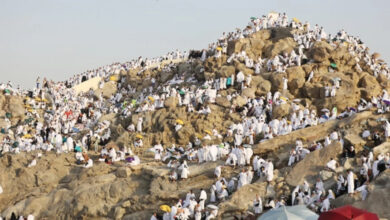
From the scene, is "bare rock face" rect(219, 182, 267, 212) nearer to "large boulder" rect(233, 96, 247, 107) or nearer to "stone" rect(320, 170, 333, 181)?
"stone" rect(320, 170, 333, 181)

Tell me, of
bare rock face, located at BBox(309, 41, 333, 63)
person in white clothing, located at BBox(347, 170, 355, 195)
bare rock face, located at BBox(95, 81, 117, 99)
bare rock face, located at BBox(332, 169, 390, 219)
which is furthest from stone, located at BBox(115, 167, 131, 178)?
bare rock face, located at BBox(95, 81, 117, 99)

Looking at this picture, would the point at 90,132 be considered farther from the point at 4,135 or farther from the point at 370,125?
the point at 370,125

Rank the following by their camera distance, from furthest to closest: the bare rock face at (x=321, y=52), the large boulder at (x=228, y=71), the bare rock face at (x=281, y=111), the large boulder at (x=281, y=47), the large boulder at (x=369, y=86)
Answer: the large boulder at (x=281, y=47), the large boulder at (x=228, y=71), the bare rock face at (x=321, y=52), the large boulder at (x=369, y=86), the bare rock face at (x=281, y=111)

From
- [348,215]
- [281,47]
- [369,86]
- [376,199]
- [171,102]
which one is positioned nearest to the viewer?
[348,215]

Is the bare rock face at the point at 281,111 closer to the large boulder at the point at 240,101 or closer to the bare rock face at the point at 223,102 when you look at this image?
the large boulder at the point at 240,101

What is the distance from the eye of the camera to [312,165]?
20.9m

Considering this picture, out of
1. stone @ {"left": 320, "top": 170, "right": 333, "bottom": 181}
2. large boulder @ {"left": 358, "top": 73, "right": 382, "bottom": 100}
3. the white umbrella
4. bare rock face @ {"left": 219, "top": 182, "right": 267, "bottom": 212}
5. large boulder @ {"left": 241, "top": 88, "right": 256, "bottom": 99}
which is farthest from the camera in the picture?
large boulder @ {"left": 241, "top": 88, "right": 256, "bottom": 99}

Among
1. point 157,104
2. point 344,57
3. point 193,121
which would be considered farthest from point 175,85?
point 344,57

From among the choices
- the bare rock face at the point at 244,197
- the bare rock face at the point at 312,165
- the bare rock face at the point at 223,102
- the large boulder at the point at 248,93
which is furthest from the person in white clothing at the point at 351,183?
the large boulder at the point at 248,93

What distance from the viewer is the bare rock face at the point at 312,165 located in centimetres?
2038

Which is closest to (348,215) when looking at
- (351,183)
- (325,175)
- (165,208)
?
(351,183)

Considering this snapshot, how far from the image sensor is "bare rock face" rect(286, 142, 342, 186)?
20.4 metres

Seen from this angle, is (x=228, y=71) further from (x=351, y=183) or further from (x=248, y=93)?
(x=351, y=183)

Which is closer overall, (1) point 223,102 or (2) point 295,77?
(1) point 223,102
